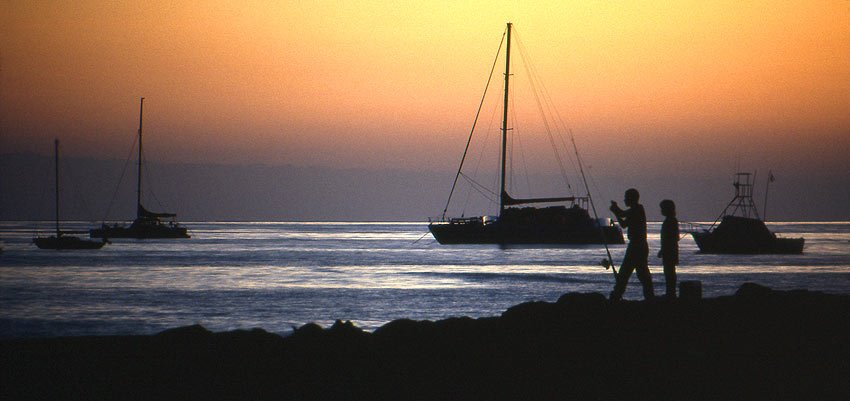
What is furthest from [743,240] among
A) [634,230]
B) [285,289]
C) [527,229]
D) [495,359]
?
[495,359]

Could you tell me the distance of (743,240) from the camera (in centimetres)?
6819

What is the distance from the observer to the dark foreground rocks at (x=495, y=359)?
1082 centimetres

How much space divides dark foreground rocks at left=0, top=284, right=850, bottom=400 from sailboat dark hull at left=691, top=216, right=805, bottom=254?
5596cm

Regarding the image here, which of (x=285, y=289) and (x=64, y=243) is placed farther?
(x=64, y=243)

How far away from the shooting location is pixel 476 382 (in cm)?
1124

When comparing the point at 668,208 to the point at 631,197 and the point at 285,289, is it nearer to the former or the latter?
the point at 631,197

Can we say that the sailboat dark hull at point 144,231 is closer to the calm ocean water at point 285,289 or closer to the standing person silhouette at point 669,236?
the calm ocean water at point 285,289

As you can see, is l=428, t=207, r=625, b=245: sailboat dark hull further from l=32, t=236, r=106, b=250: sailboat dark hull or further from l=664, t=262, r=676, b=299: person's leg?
l=664, t=262, r=676, b=299: person's leg

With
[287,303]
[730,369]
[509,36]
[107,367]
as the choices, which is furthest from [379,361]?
[509,36]

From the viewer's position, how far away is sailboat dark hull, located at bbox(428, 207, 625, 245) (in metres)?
74.2

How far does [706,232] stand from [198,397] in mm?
67704

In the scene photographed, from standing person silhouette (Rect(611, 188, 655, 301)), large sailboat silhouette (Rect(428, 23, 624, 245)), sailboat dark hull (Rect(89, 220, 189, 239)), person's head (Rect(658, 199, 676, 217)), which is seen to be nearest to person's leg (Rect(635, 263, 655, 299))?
standing person silhouette (Rect(611, 188, 655, 301))

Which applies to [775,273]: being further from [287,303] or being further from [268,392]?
[268,392]

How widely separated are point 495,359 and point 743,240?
60521 mm
